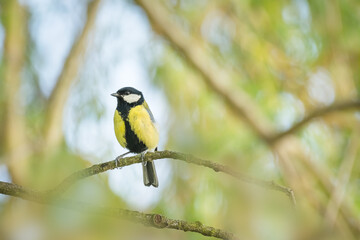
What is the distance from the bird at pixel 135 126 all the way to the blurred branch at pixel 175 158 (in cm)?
52

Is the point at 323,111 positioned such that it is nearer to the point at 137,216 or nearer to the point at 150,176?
the point at 150,176

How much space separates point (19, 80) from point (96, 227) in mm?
1930

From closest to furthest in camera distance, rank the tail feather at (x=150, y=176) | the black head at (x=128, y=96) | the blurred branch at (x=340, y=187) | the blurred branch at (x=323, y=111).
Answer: the tail feather at (x=150, y=176) < the black head at (x=128, y=96) < the blurred branch at (x=340, y=187) < the blurred branch at (x=323, y=111)

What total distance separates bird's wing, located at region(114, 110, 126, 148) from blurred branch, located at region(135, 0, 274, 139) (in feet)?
6.74

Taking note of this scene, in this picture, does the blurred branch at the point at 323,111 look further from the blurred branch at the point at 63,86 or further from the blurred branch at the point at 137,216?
the blurred branch at the point at 137,216

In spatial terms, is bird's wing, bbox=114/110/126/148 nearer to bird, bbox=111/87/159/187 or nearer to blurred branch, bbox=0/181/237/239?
bird, bbox=111/87/159/187

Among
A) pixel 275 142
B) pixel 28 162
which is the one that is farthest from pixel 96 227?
pixel 275 142

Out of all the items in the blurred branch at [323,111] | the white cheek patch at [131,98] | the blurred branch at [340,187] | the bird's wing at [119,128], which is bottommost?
the blurred branch at [340,187]

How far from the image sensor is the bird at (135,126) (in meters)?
1.55

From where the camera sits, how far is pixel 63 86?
3.23m

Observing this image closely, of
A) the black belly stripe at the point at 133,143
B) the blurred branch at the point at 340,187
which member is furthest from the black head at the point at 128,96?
the blurred branch at the point at 340,187

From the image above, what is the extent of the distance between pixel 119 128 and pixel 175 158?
0.73 meters

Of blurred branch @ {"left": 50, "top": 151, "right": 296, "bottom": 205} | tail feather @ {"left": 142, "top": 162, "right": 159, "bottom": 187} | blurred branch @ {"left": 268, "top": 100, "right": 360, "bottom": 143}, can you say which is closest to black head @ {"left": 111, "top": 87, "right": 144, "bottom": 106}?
tail feather @ {"left": 142, "top": 162, "right": 159, "bottom": 187}

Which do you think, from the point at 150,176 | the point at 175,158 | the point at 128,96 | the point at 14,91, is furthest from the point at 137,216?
the point at 14,91
